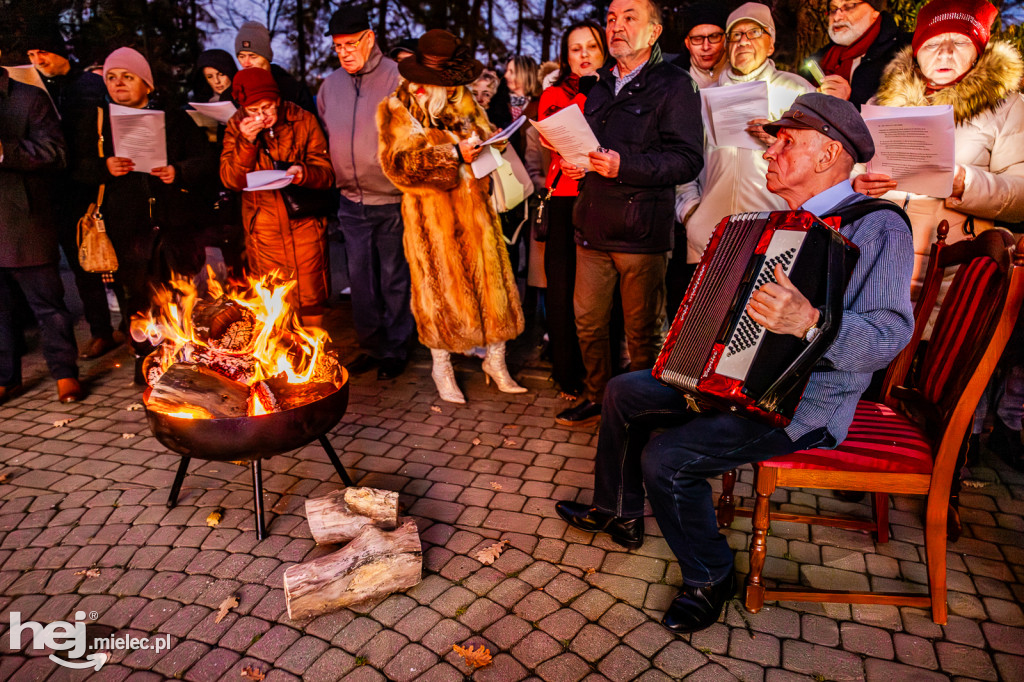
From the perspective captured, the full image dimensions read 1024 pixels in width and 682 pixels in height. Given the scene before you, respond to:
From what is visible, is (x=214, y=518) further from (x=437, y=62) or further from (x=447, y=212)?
(x=437, y=62)

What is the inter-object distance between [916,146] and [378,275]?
13.3ft

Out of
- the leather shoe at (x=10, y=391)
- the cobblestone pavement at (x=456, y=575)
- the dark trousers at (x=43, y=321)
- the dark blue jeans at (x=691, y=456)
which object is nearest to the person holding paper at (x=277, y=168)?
the dark trousers at (x=43, y=321)

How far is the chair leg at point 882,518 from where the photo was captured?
3293 millimetres

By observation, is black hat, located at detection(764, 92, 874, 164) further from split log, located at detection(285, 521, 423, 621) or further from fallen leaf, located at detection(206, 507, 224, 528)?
fallen leaf, located at detection(206, 507, 224, 528)

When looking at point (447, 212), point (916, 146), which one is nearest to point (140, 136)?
point (447, 212)

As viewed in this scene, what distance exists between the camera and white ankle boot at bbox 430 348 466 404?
205 inches

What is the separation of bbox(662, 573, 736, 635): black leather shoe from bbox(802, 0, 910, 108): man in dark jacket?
3.33 m

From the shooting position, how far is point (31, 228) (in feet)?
16.2

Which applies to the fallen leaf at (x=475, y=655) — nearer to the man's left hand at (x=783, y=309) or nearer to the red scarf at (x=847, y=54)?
the man's left hand at (x=783, y=309)

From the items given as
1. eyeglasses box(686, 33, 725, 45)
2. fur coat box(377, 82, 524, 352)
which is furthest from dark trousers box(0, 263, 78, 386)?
eyeglasses box(686, 33, 725, 45)

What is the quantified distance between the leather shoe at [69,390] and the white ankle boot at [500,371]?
10.9 ft

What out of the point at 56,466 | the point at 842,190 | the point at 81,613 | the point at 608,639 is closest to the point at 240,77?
the point at 56,466

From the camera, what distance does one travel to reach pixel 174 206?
17.7 feet

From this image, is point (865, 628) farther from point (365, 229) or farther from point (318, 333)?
point (365, 229)
